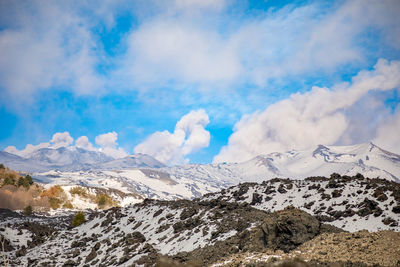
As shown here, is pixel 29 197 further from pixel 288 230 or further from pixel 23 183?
pixel 288 230

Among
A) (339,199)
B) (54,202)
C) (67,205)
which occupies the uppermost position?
(54,202)

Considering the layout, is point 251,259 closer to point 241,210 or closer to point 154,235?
point 241,210

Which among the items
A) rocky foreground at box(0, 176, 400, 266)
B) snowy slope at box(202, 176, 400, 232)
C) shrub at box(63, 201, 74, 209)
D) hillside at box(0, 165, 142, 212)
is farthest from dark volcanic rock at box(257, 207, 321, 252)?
shrub at box(63, 201, 74, 209)

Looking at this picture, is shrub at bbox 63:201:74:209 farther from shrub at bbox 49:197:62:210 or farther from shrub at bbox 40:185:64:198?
shrub at bbox 40:185:64:198

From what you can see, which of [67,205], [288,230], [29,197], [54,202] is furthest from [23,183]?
[288,230]

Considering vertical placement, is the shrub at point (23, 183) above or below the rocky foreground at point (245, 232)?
above

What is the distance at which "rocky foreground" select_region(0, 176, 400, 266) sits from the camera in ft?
50.5

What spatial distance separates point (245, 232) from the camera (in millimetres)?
→ 22828

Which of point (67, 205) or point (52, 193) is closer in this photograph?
point (67, 205)

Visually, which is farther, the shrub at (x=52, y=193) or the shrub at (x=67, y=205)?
the shrub at (x=52, y=193)

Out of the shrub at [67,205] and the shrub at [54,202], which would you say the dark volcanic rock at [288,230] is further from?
the shrub at [67,205]

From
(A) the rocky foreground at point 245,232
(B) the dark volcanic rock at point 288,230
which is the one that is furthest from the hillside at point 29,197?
(B) the dark volcanic rock at point 288,230

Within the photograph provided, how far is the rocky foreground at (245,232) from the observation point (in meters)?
15.4

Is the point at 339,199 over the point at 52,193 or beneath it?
beneath
